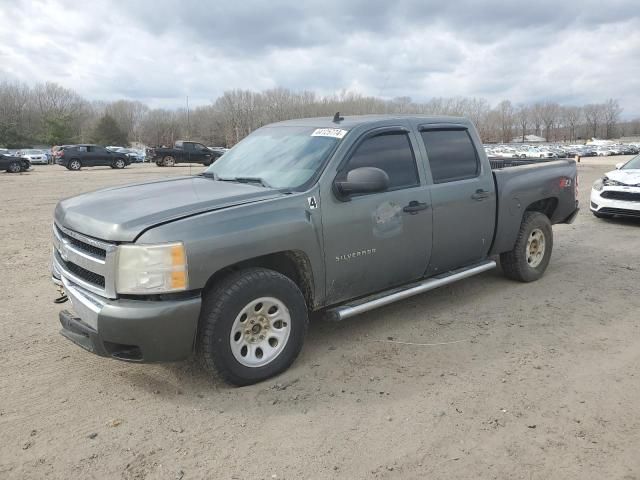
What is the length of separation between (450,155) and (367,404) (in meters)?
2.69

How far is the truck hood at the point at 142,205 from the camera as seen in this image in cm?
325

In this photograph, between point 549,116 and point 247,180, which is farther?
point 549,116

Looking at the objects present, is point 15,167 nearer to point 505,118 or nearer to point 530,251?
point 530,251

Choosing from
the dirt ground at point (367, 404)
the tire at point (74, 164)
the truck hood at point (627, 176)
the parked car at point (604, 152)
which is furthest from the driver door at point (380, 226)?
the parked car at point (604, 152)

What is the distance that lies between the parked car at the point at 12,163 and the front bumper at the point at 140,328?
30770mm

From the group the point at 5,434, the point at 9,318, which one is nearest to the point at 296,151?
the point at 5,434

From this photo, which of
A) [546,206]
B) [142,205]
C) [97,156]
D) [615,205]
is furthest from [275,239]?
[97,156]

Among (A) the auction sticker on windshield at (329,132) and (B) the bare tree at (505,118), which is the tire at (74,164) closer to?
(A) the auction sticker on windshield at (329,132)

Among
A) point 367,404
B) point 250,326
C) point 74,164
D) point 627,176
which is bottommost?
point 367,404

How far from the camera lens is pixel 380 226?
13.8 feet

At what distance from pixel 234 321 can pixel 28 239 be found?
6.90 m

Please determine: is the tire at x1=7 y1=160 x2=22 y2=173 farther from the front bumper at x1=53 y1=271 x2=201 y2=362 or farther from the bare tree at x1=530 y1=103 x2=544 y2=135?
the bare tree at x1=530 y1=103 x2=544 y2=135

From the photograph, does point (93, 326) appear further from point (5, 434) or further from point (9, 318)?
point (9, 318)

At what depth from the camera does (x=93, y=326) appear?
128 inches
